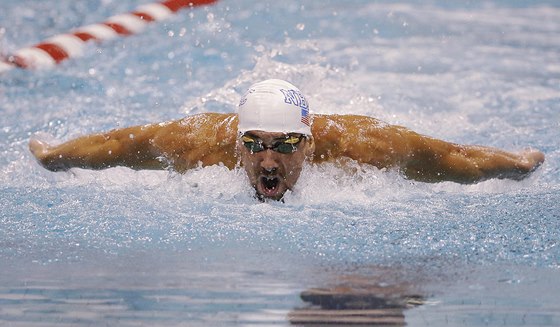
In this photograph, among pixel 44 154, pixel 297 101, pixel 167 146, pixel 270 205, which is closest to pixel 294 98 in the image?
pixel 297 101

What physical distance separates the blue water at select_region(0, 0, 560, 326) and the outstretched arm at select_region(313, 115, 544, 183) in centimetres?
8

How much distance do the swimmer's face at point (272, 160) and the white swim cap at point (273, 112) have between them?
3cm

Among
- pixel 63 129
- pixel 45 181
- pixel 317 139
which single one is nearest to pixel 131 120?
pixel 63 129

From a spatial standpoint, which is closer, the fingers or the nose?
the nose

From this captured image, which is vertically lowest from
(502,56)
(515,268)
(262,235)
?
(515,268)

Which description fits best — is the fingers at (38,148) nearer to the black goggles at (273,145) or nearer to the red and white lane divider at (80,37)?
the black goggles at (273,145)

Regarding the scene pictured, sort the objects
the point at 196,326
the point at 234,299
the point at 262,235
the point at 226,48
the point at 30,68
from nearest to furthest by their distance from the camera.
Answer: the point at 196,326 → the point at 234,299 → the point at 262,235 → the point at 30,68 → the point at 226,48

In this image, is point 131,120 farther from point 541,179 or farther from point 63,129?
point 541,179

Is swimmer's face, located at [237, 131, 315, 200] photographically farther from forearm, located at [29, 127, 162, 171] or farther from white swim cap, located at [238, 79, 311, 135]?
forearm, located at [29, 127, 162, 171]

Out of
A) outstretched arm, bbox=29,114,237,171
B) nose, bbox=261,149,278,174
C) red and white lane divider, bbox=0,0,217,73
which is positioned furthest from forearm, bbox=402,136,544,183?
red and white lane divider, bbox=0,0,217,73

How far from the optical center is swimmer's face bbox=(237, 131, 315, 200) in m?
3.71

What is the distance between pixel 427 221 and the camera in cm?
350

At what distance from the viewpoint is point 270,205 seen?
374 centimetres

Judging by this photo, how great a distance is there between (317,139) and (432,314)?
1.55 meters
